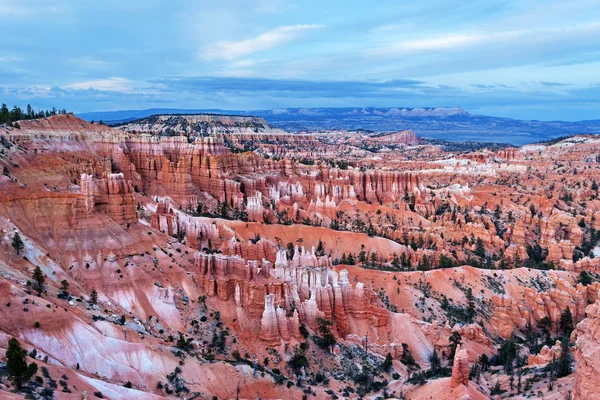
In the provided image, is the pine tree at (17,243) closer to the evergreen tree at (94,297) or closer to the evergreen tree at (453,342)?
the evergreen tree at (94,297)

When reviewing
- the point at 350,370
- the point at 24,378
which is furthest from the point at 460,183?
the point at 24,378

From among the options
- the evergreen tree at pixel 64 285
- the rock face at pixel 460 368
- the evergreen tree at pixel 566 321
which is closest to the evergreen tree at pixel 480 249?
the evergreen tree at pixel 566 321

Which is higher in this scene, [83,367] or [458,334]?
[83,367]

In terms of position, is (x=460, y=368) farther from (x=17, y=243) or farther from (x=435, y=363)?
(x=17, y=243)

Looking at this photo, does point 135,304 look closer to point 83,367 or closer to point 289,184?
point 83,367

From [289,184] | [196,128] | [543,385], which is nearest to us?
[543,385]

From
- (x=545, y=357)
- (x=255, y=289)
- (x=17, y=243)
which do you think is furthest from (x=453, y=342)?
(x=17, y=243)

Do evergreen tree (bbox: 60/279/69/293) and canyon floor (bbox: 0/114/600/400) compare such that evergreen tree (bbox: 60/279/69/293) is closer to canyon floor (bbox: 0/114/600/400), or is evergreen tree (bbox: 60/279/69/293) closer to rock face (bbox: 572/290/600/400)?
canyon floor (bbox: 0/114/600/400)
